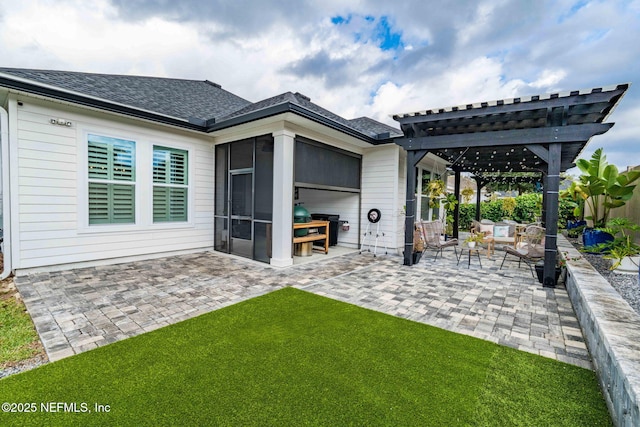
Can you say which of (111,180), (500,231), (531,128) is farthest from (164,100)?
(500,231)

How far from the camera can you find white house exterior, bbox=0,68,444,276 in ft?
15.4

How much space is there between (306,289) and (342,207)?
451 centimetres

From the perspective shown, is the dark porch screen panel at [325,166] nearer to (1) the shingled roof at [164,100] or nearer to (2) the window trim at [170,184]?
(1) the shingled roof at [164,100]

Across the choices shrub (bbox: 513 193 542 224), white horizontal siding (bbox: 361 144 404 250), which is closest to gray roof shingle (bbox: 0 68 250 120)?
white horizontal siding (bbox: 361 144 404 250)

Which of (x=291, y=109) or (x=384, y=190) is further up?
(x=291, y=109)

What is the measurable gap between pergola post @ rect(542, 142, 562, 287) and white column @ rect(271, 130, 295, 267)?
15.3 feet

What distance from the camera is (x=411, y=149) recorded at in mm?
6246

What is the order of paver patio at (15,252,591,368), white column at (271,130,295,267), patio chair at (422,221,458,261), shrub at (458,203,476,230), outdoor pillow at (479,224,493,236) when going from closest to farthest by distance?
paver patio at (15,252,591,368), white column at (271,130,295,267), patio chair at (422,221,458,261), outdoor pillow at (479,224,493,236), shrub at (458,203,476,230)

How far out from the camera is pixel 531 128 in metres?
5.25

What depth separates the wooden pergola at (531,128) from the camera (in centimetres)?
446

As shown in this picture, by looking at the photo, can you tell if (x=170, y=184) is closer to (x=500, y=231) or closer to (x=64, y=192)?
(x=64, y=192)

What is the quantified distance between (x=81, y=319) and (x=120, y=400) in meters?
1.82

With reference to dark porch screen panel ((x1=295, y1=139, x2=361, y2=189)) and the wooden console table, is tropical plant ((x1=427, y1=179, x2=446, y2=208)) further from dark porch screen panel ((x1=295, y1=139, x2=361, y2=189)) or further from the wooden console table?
the wooden console table

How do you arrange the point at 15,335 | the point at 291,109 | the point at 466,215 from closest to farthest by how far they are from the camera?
the point at 15,335 < the point at 291,109 < the point at 466,215
